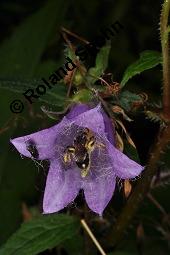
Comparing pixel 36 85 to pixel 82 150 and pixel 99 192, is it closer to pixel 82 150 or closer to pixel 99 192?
pixel 82 150

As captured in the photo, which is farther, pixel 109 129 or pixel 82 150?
pixel 82 150

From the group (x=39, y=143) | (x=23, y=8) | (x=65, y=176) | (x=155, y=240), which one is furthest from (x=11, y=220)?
(x=23, y=8)

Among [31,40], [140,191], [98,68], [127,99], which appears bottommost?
[140,191]

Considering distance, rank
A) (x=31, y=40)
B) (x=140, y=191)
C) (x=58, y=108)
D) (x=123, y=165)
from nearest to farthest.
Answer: (x=123, y=165) → (x=140, y=191) → (x=58, y=108) → (x=31, y=40)

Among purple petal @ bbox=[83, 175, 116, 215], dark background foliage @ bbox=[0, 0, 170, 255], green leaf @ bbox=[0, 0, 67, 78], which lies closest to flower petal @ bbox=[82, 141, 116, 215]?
purple petal @ bbox=[83, 175, 116, 215]

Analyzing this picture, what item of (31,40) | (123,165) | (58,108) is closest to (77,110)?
(123,165)

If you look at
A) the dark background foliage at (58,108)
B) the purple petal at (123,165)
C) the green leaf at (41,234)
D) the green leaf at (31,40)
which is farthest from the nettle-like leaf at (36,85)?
the green leaf at (31,40)

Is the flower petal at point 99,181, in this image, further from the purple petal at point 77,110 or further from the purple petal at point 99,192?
the purple petal at point 77,110
